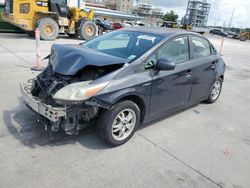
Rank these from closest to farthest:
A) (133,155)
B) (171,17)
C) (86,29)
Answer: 1. (133,155)
2. (86,29)
3. (171,17)

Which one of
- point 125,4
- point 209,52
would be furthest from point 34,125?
point 125,4

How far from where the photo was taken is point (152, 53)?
12.4 feet

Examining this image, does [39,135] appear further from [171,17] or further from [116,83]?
[171,17]

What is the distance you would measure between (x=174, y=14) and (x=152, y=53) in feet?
401

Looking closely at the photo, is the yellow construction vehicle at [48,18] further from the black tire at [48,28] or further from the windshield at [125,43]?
the windshield at [125,43]

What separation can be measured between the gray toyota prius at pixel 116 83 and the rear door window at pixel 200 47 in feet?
0.32

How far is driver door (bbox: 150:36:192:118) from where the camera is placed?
3877 mm

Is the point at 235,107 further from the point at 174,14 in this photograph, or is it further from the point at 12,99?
the point at 174,14

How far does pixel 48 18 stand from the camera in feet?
47.4

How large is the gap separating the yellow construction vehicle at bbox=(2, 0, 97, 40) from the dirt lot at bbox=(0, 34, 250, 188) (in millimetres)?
10257

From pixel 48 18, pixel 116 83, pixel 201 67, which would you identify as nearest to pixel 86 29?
pixel 48 18

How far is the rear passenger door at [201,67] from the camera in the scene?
4.67m

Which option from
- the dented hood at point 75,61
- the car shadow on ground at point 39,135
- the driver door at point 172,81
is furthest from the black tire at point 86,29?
the dented hood at point 75,61

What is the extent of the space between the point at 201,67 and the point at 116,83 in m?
2.20
